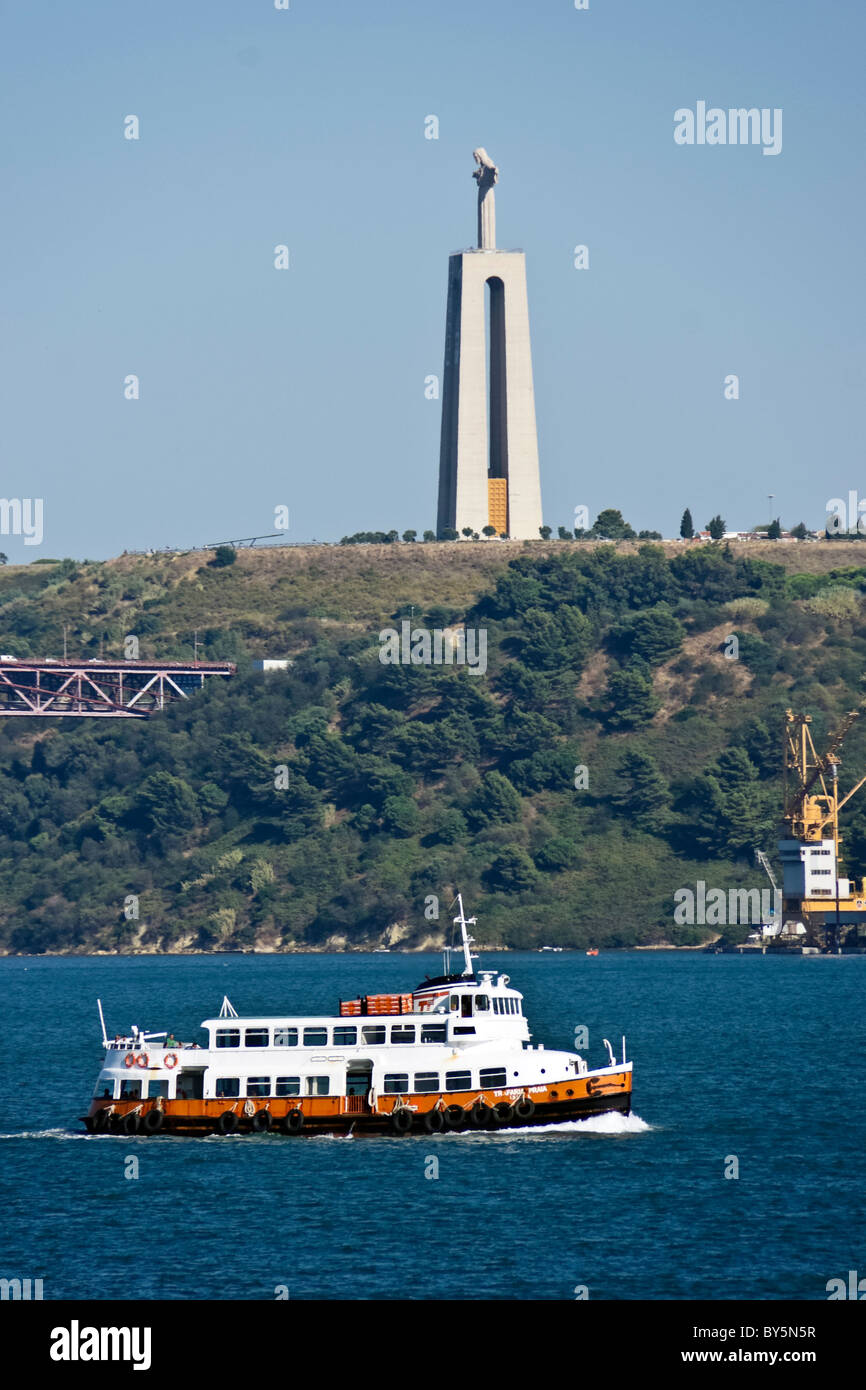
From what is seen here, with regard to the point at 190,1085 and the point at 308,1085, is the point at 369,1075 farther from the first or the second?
the point at 190,1085

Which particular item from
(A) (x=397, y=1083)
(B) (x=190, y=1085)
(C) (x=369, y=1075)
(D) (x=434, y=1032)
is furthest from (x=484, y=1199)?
(B) (x=190, y=1085)

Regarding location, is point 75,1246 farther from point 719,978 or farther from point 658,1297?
point 719,978

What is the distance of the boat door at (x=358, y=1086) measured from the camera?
71.4 meters

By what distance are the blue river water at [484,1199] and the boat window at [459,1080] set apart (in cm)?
184

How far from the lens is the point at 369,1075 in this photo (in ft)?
235

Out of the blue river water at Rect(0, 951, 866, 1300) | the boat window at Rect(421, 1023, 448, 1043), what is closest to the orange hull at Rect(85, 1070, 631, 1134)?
the blue river water at Rect(0, 951, 866, 1300)

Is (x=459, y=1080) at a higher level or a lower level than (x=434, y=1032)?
lower

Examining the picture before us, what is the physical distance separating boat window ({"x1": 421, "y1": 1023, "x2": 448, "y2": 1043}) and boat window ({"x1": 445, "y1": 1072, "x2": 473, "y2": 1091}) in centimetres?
128

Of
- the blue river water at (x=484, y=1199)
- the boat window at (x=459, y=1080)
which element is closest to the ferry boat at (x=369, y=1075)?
the boat window at (x=459, y=1080)

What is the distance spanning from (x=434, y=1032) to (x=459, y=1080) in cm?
189

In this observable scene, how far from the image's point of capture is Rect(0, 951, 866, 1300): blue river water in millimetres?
50625

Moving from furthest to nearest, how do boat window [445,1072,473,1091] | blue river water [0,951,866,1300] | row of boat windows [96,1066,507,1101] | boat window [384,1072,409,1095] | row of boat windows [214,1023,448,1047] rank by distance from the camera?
1. boat window [384,1072,409,1095]
2. row of boat windows [214,1023,448,1047]
3. row of boat windows [96,1066,507,1101]
4. boat window [445,1072,473,1091]
5. blue river water [0,951,866,1300]

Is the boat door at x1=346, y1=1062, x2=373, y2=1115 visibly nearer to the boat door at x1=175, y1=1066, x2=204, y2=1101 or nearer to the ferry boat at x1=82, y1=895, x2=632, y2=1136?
the ferry boat at x1=82, y1=895, x2=632, y2=1136
